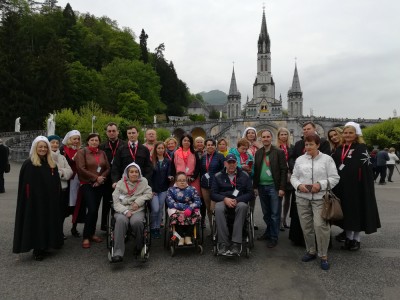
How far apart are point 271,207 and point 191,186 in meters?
1.49

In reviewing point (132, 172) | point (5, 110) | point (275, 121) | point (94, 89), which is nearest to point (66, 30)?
point (94, 89)

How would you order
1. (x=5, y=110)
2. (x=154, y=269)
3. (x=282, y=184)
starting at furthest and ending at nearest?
(x=5, y=110)
(x=282, y=184)
(x=154, y=269)

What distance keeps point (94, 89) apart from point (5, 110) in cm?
1349

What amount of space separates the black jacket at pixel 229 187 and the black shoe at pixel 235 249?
74cm

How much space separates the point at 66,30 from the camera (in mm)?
51562

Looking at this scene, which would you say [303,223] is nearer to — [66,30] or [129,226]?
[129,226]

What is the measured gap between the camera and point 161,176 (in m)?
6.00

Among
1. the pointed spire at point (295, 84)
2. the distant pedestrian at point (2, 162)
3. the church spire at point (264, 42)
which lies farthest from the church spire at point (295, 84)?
the distant pedestrian at point (2, 162)

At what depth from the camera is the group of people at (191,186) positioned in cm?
479

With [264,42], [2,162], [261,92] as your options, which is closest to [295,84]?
[261,92]

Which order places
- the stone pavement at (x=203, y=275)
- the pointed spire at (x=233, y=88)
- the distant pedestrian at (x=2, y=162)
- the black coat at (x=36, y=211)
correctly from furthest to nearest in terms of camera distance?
the pointed spire at (x=233, y=88) < the distant pedestrian at (x=2, y=162) < the black coat at (x=36, y=211) < the stone pavement at (x=203, y=275)

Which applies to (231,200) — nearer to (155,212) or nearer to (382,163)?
(155,212)

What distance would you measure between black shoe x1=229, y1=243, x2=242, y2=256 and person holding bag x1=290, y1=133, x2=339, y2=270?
98cm

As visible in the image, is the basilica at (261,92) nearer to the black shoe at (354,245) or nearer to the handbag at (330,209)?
the black shoe at (354,245)
